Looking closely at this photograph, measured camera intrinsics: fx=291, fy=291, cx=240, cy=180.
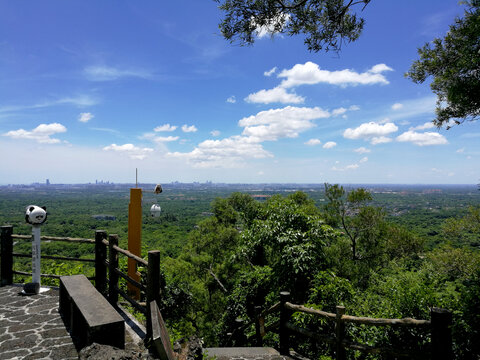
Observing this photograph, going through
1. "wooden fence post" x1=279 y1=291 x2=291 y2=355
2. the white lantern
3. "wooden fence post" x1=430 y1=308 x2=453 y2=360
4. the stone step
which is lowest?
the stone step

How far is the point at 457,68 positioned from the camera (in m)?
4.27

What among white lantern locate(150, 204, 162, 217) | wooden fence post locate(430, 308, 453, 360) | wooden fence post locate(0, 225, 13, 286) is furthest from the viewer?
white lantern locate(150, 204, 162, 217)

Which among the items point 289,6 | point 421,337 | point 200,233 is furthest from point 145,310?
point 200,233

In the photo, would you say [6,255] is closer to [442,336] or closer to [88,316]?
[88,316]

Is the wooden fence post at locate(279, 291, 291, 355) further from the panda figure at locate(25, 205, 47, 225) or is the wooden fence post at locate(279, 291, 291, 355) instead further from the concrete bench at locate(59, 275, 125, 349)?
the panda figure at locate(25, 205, 47, 225)

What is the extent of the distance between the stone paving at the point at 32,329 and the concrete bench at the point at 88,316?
0.46 feet

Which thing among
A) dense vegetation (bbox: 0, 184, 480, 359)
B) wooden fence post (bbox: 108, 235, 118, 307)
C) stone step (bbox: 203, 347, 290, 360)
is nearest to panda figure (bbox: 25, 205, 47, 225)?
wooden fence post (bbox: 108, 235, 118, 307)

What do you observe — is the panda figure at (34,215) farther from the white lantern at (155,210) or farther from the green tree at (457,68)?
the green tree at (457,68)

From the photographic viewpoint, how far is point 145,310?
377cm

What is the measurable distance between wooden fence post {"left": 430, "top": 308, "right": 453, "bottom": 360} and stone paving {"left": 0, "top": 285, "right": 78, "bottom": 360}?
3.98 metres

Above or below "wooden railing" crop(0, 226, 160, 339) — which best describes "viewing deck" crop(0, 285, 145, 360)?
below

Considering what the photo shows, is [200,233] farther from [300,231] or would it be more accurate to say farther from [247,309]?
[300,231]

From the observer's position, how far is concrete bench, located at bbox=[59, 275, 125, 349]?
3.19 meters

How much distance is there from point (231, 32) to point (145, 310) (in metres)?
4.51
